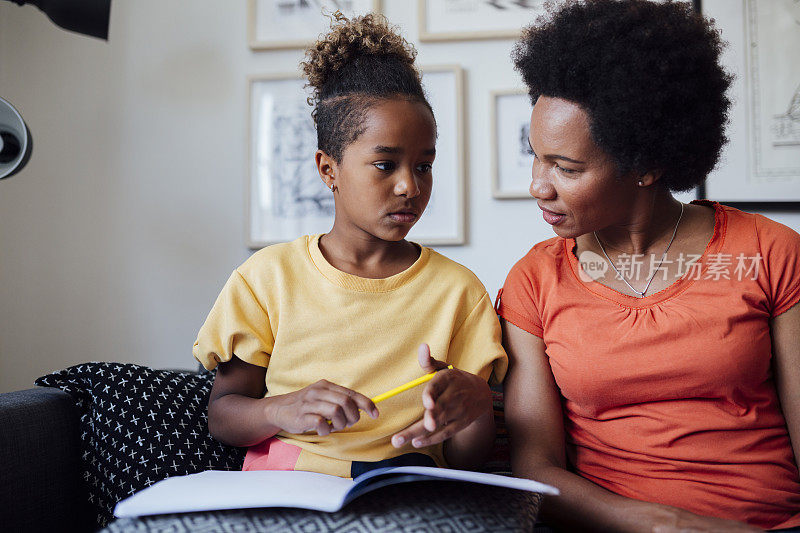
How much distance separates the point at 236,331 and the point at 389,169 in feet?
1.19

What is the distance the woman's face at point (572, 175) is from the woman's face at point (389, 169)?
0.19 metres

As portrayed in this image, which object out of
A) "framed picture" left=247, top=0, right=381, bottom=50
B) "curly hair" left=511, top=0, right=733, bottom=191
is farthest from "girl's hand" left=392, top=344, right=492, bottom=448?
"framed picture" left=247, top=0, right=381, bottom=50

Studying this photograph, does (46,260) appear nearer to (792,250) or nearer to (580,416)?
(580,416)

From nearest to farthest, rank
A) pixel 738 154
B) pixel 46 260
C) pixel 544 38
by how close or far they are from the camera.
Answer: pixel 544 38 → pixel 738 154 → pixel 46 260

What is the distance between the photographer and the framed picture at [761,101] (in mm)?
1758

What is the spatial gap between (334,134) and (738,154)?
1235mm

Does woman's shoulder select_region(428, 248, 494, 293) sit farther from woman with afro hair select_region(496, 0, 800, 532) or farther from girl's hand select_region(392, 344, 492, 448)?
girl's hand select_region(392, 344, 492, 448)

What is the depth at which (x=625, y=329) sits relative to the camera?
1021 mm

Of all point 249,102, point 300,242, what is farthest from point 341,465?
point 249,102

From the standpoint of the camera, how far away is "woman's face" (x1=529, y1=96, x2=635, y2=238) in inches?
39.7

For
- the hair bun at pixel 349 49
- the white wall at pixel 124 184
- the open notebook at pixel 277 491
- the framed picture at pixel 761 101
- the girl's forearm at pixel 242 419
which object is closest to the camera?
the open notebook at pixel 277 491

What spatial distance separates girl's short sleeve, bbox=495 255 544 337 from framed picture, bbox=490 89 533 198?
2.29ft

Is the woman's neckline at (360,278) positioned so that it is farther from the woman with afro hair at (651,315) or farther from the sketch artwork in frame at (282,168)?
the sketch artwork in frame at (282,168)

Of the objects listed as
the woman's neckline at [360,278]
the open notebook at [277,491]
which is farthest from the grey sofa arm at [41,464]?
the woman's neckline at [360,278]
